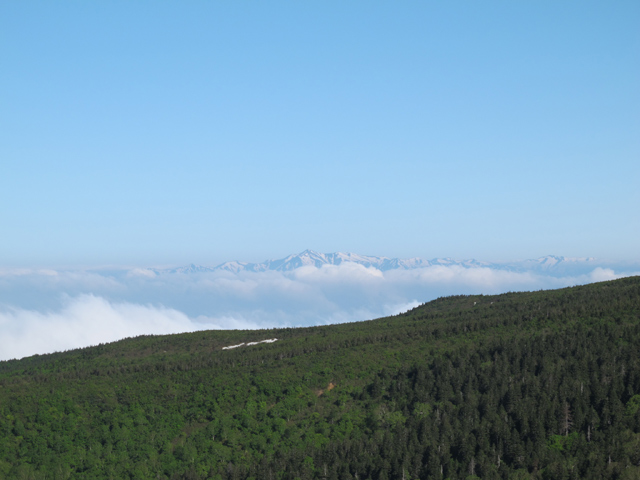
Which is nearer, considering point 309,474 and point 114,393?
point 309,474

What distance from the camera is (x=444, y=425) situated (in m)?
165

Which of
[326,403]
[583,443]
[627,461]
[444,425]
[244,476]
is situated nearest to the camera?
[627,461]

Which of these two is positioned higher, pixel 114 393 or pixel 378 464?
pixel 114 393

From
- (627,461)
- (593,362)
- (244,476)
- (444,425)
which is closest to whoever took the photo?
(627,461)

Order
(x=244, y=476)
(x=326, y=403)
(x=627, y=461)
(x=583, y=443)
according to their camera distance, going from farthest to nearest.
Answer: (x=326, y=403) → (x=244, y=476) → (x=583, y=443) → (x=627, y=461)

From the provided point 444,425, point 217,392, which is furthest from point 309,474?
point 217,392

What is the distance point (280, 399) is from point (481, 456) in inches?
2813

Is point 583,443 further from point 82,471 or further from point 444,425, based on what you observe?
point 82,471

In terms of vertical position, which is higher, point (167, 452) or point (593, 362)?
point (593, 362)

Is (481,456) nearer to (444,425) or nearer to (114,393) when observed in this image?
(444,425)

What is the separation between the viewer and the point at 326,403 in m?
192

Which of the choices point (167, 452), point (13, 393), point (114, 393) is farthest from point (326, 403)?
point (13, 393)

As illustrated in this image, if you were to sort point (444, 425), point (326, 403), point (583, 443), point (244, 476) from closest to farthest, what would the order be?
1. point (583, 443)
2. point (244, 476)
3. point (444, 425)
4. point (326, 403)

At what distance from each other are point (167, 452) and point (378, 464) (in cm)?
6102
